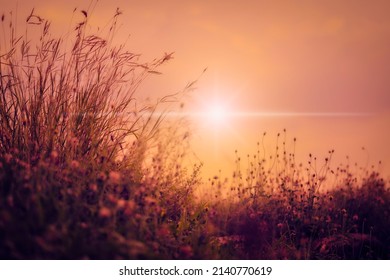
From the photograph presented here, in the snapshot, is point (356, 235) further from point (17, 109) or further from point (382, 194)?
point (17, 109)

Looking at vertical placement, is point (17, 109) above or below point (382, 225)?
above

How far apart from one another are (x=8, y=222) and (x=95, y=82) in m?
1.86

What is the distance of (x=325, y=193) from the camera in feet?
14.5

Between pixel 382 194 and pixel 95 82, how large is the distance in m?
3.06

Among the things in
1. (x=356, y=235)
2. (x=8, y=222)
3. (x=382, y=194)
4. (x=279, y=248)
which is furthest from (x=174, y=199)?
(x=382, y=194)

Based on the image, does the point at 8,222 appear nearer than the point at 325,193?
Yes

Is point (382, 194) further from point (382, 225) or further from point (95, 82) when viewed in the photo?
point (95, 82)
